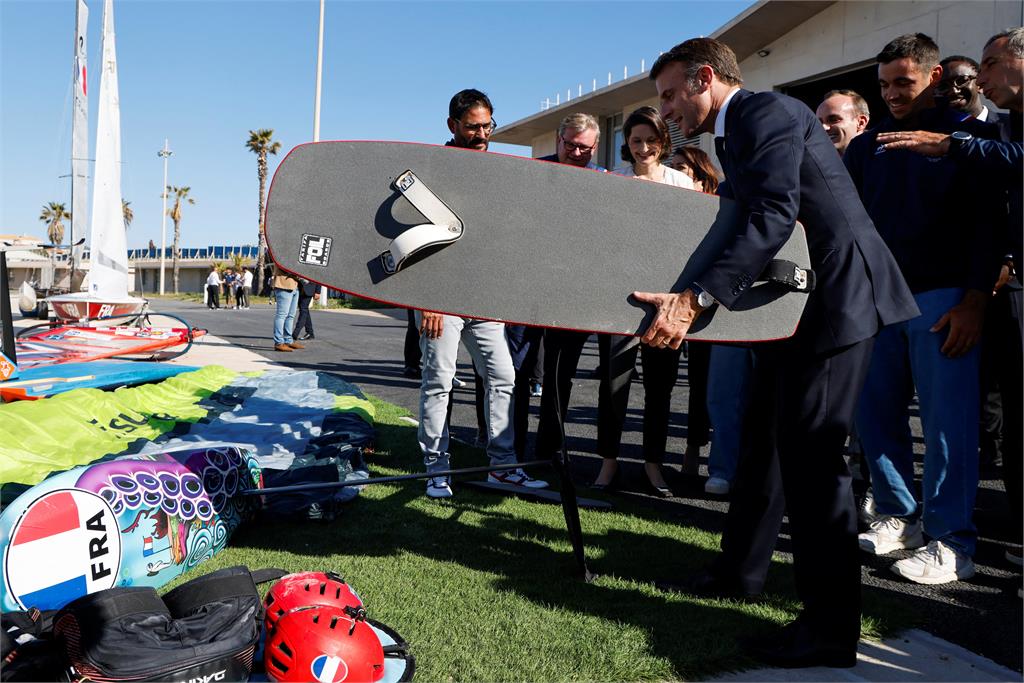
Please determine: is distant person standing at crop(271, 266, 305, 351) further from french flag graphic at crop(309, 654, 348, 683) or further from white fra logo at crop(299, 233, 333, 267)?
french flag graphic at crop(309, 654, 348, 683)

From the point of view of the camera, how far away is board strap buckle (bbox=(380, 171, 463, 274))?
2.38 meters

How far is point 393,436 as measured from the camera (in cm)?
521

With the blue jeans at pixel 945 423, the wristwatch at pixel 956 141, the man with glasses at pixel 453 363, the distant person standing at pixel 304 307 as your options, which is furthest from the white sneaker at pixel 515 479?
the distant person standing at pixel 304 307

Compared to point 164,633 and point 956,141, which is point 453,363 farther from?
point 956,141

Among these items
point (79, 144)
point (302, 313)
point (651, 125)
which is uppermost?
point (79, 144)

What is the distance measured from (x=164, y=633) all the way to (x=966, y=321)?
2.97 meters

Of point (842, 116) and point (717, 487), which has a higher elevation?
point (842, 116)

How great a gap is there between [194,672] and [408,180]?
1553 mm

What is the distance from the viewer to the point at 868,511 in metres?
3.59

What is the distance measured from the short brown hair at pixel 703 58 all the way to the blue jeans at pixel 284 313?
988 cm

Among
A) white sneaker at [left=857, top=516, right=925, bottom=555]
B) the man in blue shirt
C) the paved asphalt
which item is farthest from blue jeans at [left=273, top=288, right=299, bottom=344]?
white sneaker at [left=857, top=516, right=925, bottom=555]

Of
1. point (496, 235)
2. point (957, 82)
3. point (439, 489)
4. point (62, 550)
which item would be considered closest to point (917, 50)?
point (957, 82)

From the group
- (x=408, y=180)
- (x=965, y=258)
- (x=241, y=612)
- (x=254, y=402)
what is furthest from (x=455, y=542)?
(x=254, y=402)

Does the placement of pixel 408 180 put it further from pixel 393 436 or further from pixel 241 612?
pixel 393 436
